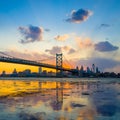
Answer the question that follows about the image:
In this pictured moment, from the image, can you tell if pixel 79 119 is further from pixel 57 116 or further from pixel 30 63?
pixel 30 63

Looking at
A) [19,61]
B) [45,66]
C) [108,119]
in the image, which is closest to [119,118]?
[108,119]

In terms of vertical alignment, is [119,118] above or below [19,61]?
below

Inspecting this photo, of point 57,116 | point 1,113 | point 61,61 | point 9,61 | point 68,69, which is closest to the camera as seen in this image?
point 57,116

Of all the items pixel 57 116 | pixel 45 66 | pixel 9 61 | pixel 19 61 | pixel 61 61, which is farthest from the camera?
pixel 61 61

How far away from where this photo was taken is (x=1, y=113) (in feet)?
36.4

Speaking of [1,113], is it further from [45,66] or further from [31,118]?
[45,66]

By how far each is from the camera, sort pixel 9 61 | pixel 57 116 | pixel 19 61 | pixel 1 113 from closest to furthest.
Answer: pixel 57 116
pixel 1 113
pixel 9 61
pixel 19 61

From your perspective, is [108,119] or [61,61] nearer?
[108,119]

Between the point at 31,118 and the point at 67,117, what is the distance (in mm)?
1380

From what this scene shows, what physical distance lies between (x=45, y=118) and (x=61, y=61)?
97372 mm

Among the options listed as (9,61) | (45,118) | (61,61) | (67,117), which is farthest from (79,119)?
(61,61)

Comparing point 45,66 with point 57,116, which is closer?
point 57,116

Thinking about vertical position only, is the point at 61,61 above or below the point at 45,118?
above

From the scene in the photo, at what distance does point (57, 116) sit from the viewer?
10.3 m
